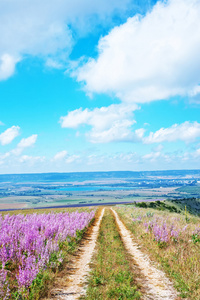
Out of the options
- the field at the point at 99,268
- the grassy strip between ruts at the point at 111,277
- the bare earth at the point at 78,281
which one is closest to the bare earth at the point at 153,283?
the field at the point at 99,268

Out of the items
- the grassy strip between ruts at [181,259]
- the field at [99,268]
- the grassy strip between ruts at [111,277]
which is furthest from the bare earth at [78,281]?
the grassy strip between ruts at [181,259]

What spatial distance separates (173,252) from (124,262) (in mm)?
2615

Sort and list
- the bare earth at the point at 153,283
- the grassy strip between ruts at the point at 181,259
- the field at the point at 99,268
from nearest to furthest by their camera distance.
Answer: the field at the point at 99,268
the bare earth at the point at 153,283
the grassy strip between ruts at the point at 181,259

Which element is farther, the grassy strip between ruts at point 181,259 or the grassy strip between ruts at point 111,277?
the grassy strip between ruts at point 181,259

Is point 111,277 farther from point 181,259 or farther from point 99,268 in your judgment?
point 181,259

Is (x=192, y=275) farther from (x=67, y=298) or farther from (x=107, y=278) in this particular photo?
(x=67, y=298)

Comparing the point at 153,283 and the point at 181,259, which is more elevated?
the point at 181,259

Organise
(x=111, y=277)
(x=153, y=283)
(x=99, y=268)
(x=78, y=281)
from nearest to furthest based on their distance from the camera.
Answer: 1. (x=153, y=283)
2. (x=78, y=281)
3. (x=111, y=277)
4. (x=99, y=268)

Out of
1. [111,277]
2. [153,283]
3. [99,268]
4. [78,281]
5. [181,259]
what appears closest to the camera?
[153,283]

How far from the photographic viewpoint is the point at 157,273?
32.4 feet

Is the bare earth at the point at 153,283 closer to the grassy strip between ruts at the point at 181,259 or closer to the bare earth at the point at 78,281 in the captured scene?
the grassy strip between ruts at the point at 181,259

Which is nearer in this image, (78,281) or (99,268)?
(78,281)

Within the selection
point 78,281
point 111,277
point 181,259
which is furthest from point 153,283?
point 78,281

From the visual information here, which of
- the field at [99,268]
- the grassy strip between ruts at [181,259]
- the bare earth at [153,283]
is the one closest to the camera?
the field at [99,268]
